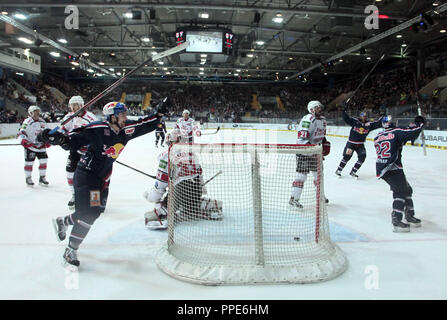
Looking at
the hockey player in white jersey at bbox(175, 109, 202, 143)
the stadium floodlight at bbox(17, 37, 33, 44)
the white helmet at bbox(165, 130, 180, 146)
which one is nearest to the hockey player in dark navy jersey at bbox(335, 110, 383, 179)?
the hockey player in white jersey at bbox(175, 109, 202, 143)

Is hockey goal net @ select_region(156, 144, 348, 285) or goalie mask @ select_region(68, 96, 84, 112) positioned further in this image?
goalie mask @ select_region(68, 96, 84, 112)

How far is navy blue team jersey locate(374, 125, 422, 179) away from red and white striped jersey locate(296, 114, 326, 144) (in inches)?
34.2

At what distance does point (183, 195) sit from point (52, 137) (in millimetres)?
1258

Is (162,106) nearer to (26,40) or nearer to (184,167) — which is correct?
(184,167)

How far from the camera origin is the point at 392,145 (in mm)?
3553

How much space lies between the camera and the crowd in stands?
21438 mm

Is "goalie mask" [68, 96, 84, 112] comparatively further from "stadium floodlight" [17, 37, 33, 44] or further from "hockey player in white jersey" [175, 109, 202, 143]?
"stadium floodlight" [17, 37, 33, 44]

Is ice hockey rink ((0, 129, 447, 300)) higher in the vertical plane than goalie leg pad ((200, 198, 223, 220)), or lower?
lower

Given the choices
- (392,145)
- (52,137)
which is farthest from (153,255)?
(392,145)

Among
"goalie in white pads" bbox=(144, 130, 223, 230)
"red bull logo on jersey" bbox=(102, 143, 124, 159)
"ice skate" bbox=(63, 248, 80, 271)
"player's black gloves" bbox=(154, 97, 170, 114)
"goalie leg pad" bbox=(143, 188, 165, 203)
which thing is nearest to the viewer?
"ice skate" bbox=(63, 248, 80, 271)

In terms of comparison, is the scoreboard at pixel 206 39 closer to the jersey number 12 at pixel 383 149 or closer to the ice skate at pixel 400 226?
the jersey number 12 at pixel 383 149

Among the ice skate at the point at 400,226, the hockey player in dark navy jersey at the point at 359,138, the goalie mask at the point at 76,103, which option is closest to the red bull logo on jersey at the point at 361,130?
the hockey player in dark navy jersey at the point at 359,138

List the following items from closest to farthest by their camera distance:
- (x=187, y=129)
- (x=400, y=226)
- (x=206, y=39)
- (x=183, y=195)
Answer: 1. (x=183, y=195)
2. (x=400, y=226)
3. (x=187, y=129)
4. (x=206, y=39)
